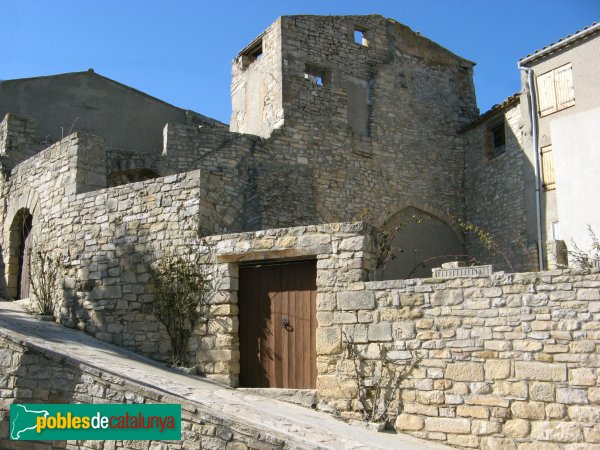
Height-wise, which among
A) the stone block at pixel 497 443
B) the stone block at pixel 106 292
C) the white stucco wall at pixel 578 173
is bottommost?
the stone block at pixel 497 443

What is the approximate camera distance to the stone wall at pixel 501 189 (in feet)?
47.8

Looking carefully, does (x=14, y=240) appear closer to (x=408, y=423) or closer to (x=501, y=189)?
(x=408, y=423)

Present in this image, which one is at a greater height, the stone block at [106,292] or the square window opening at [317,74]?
the square window opening at [317,74]

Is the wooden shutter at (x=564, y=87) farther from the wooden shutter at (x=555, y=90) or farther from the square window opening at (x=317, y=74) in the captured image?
the square window opening at (x=317, y=74)

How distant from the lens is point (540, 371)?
22.0 feet

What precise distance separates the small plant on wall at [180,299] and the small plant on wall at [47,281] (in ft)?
6.95

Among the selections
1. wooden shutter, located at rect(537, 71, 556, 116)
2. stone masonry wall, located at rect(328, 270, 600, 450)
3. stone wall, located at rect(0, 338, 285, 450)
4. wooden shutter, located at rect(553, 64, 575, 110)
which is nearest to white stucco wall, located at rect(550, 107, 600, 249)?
wooden shutter, located at rect(553, 64, 575, 110)

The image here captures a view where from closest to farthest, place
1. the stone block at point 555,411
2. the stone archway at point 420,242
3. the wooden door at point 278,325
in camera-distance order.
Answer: the stone block at point 555,411
the wooden door at point 278,325
the stone archway at point 420,242

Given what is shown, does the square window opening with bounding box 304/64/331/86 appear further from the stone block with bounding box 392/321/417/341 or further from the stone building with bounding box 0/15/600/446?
the stone block with bounding box 392/321/417/341

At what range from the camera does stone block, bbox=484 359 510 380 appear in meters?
6.87

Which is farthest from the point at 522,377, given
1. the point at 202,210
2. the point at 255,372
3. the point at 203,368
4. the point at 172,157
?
the point at 172,157

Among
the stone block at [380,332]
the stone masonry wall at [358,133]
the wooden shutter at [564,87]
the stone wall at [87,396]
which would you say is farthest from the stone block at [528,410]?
the wooden shutter at [564,87]

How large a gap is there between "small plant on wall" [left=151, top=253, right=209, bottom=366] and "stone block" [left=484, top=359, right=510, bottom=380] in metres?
3.70

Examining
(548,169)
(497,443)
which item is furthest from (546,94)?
(497,443)
